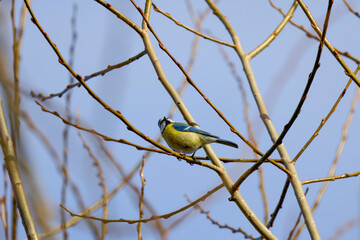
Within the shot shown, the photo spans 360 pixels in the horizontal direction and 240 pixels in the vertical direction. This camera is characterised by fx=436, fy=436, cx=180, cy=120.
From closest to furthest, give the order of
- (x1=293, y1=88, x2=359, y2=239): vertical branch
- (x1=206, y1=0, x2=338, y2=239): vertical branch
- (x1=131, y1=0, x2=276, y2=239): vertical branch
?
(x1=206, y1=0, x2=338, y2=239): vertical branch < (x1=131, y1=0, x2=276, y2=239): vertical branch < (x1=293, y1=88, x2=359, y2=239): vertical branch

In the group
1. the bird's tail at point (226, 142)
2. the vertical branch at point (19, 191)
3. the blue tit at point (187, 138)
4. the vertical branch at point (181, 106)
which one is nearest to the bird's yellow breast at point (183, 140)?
the blue tit at point (187, 138)

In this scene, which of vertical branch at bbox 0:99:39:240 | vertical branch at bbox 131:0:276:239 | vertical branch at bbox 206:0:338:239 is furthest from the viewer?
vertical branch at bbox 131:0:276:239

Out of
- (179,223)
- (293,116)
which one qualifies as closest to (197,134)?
(179,223)

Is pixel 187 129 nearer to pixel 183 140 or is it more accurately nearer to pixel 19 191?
pixel 183 140

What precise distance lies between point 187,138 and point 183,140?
3.0 inches

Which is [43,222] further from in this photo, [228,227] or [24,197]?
A: [228,227]

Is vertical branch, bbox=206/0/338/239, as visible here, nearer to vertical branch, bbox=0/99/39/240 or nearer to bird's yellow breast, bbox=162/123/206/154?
bird's yellow breast, bbox=162/123/206/154

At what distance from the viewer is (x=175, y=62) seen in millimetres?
2424

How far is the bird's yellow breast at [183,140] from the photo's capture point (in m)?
3.60

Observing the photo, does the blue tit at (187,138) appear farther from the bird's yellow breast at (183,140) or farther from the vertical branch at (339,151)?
the vertical branch at (339,151)

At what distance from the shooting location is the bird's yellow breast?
360 cm

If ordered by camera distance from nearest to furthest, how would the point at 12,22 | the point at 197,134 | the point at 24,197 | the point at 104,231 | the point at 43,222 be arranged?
the point at 43,222, the point at 24,197, the point at 12,22, the point at 104,231, the point at 197,134

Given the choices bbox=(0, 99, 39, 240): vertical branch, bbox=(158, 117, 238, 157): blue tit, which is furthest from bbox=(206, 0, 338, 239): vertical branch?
bbox=(0, 99, 39, 240): vertical branch

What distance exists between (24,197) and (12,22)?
0.95 metres
